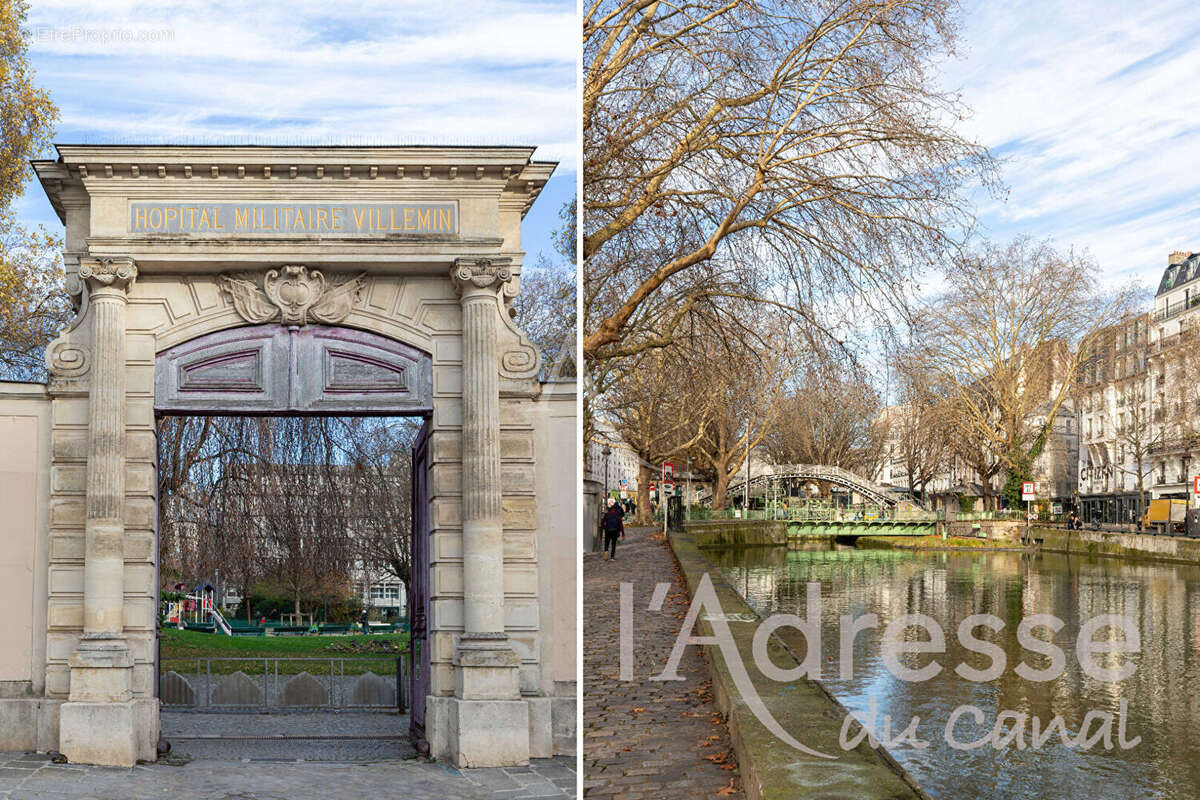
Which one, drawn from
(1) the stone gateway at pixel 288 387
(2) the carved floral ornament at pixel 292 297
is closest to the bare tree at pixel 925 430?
(1) the stone gateway at pixel 288 387

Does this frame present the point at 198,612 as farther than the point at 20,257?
Yes

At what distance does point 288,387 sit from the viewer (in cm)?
978

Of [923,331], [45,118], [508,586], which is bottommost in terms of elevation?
[508,586]

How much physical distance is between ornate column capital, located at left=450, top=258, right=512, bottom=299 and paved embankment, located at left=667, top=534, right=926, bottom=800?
337 centimetres

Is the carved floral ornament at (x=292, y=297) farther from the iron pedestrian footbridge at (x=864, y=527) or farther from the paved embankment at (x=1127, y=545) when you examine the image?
the iron pedestrian footbridge at (x=864, y=527)

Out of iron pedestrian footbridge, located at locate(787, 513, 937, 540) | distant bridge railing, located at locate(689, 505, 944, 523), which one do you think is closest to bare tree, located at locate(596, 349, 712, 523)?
distant bridge railing, located at locate(689, 505, 944, 523)

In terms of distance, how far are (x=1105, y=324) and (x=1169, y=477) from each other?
66.1 ft

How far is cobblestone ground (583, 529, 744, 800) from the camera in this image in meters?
6.34

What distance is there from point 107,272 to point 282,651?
8.53m

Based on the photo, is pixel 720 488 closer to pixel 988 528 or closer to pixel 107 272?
pixel 988 528

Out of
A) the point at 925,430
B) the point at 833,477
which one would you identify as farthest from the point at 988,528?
the point at 833,477

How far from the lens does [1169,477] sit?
61938 mm

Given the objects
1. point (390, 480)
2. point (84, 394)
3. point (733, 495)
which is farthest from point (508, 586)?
point (733, 495)

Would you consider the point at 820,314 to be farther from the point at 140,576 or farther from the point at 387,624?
the point at 387,624
